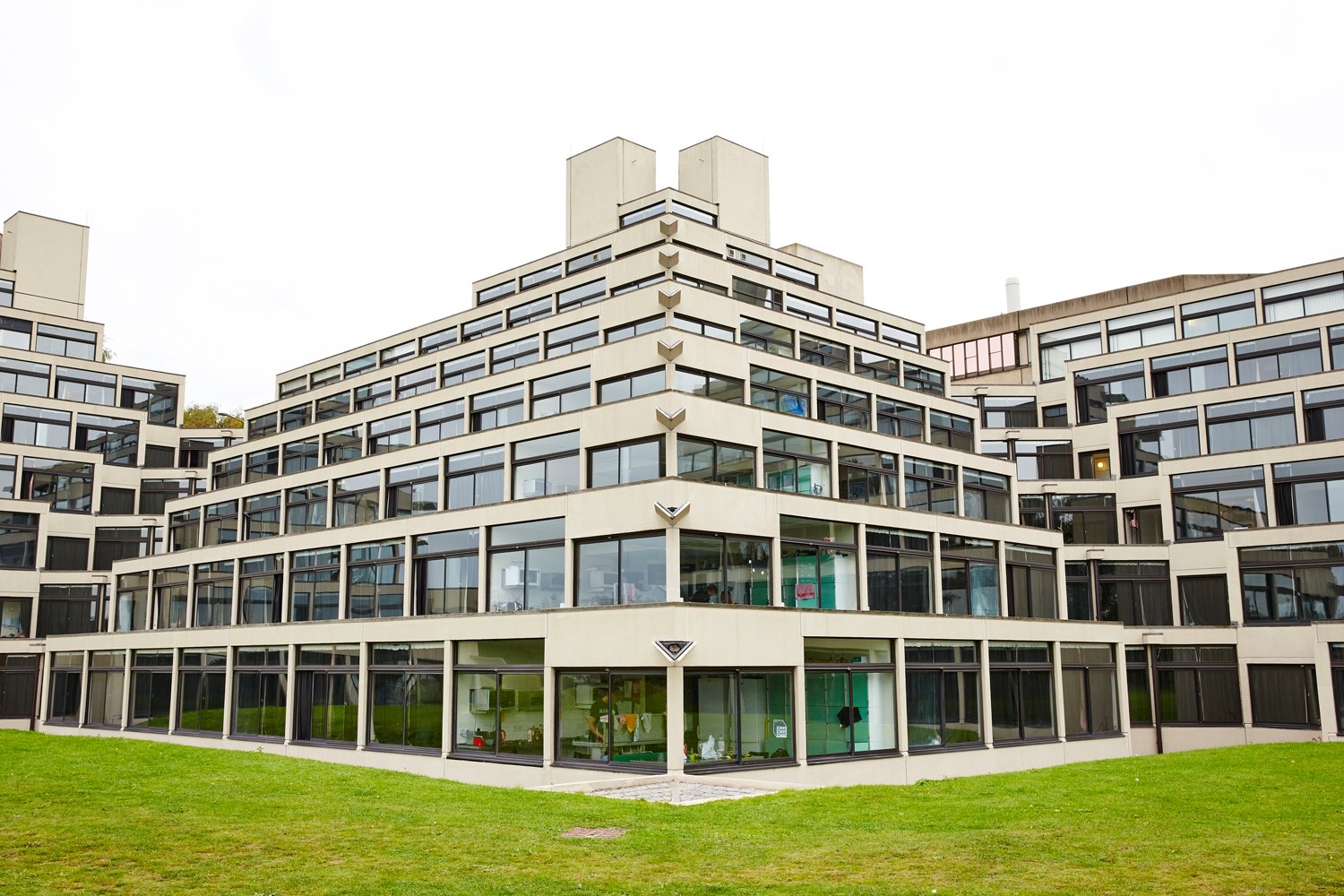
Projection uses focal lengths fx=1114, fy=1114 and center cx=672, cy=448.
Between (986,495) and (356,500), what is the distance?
74.1ft

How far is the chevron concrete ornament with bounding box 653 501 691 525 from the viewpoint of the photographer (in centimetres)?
2669

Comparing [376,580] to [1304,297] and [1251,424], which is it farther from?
[1304,297]

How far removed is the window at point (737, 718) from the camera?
85.8 ft

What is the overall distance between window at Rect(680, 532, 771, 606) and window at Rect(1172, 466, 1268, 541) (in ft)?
82.9

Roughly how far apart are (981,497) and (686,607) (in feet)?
57.0

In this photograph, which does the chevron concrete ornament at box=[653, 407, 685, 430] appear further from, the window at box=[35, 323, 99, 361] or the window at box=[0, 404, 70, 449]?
the window at box=[35, 323, 99, 361]

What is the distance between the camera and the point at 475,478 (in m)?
34.8

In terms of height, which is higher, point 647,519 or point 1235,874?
point 647,519

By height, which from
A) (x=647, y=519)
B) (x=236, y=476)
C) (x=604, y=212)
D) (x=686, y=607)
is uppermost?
(x=604, y=212)

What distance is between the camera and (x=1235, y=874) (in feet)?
42.4

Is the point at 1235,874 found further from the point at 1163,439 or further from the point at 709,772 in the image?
the point at 1163,439

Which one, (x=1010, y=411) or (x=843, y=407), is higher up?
(x=1010, y=411)

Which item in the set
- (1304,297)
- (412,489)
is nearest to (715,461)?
(412,489)

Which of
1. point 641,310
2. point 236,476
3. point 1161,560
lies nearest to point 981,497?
point 1161,560
